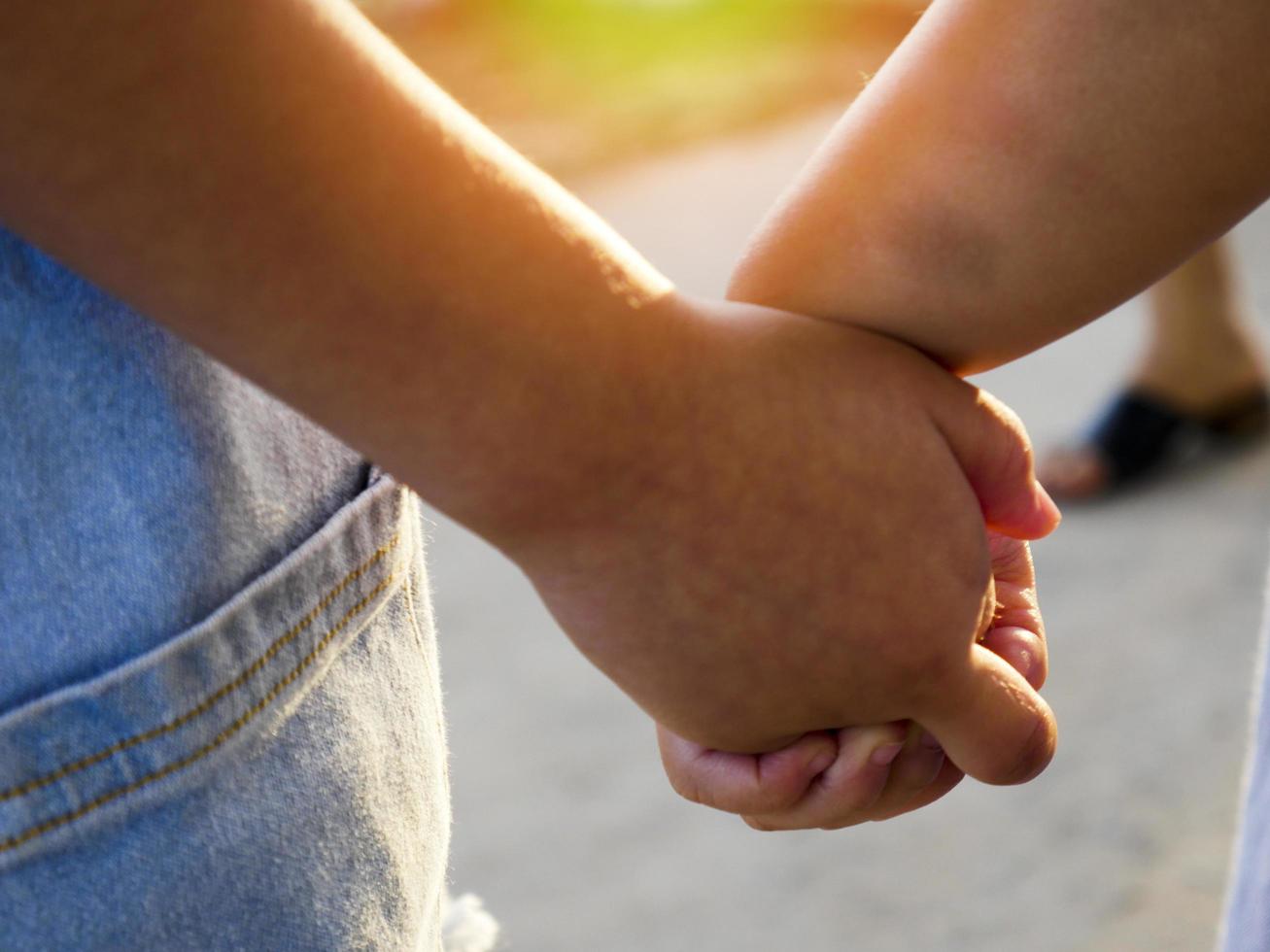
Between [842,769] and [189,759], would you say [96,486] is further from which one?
[842,769]

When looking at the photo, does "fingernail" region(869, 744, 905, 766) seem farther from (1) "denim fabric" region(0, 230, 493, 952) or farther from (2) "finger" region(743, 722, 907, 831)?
(1) "denim fabric" region(0, 230, 493, 952)

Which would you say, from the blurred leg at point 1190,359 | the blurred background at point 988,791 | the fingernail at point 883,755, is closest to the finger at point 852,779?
the fingernail at point 883,755

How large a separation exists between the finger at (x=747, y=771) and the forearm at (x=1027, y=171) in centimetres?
16

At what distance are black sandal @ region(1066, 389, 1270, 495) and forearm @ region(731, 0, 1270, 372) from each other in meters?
1.42

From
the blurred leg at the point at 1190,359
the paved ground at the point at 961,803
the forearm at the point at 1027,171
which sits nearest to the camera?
the forearm at the point at 1027,171

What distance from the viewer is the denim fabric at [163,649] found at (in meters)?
0.37

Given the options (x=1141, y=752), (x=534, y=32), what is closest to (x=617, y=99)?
(x=534, y=32)

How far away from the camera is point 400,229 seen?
1.16ft

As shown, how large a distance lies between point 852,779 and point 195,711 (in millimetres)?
246

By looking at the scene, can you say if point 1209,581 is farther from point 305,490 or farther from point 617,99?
point 617,99

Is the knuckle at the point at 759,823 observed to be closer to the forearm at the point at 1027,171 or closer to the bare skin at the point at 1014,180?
the bare skin at the point at 1014,180

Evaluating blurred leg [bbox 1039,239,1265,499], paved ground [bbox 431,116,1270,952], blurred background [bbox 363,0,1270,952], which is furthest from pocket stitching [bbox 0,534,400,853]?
blurred leg [bbox 1039,239,1265,499]

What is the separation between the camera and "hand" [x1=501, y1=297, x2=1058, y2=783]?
39cm

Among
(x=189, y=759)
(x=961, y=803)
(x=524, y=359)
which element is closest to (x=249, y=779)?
(x=189, y=759)
